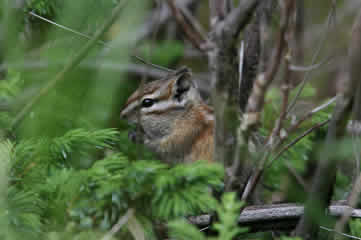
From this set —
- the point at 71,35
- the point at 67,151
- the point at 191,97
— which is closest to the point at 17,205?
the point at 67,151

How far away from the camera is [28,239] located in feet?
2.74

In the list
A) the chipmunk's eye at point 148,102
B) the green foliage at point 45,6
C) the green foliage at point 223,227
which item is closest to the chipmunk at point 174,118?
the chipmunk's eye at point 148,102

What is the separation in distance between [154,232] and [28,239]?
0.31 meters

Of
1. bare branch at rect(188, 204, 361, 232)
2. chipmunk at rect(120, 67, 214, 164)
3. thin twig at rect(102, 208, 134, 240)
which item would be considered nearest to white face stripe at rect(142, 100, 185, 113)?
chipmunk at rect(120, 67, 214, 164)

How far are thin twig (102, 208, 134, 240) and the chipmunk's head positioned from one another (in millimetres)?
1094

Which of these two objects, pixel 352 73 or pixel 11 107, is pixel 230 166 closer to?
pixel 352 73

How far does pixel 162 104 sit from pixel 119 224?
4.35ft

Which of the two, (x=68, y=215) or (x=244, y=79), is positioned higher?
(x=244, y=79)

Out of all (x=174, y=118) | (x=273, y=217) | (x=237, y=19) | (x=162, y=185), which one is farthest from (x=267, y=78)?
(x=174, y=118)

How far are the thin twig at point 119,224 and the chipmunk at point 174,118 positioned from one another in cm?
110

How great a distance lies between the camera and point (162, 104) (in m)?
2.19

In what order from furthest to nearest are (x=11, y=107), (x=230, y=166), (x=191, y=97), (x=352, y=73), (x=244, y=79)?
(x=191, y=97) < (x=244, y=79) < (x=11, y=107) < (x=230, y=166) < (x=352, y=73)

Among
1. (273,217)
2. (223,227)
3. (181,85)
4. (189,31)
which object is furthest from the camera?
(181,85)

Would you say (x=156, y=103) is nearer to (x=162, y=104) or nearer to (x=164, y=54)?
(x=162, y=104)
